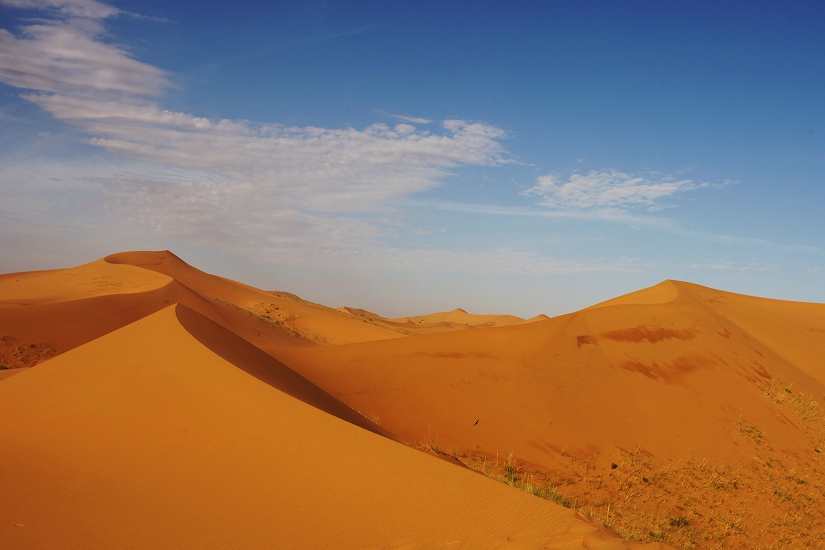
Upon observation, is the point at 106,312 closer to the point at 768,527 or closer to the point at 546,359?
the point at 546,359

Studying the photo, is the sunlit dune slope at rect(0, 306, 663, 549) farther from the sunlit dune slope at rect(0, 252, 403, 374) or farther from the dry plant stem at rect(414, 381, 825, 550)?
the sunlit dune slope at rect(0, 252, 403, 374)

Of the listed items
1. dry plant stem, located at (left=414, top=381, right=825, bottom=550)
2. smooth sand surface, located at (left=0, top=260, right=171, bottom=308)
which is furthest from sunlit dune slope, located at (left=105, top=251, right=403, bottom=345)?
dry plant stem, located at (left=414, top=381, right=825, bottom=550)

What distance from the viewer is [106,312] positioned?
2064 centimetres

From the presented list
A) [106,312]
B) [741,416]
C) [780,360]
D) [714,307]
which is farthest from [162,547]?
[714,307]

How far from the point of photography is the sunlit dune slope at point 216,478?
417cm

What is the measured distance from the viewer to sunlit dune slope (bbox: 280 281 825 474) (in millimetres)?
12062

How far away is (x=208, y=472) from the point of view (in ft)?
17.7

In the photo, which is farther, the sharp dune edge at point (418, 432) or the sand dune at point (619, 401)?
the sand dune at point (619, 401)

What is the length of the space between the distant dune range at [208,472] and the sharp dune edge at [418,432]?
2cm

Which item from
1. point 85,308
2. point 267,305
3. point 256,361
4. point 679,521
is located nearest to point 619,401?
point 679,521

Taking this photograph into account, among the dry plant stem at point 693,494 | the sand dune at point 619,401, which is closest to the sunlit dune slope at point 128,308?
the sand dune at point 619,401

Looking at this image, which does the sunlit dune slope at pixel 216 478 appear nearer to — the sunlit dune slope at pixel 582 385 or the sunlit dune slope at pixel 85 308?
the sunlit dune slope at pixel 582 385

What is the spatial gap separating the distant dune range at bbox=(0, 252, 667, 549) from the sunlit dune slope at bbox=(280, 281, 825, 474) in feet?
16.9

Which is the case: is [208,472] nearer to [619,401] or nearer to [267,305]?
[619,401]
